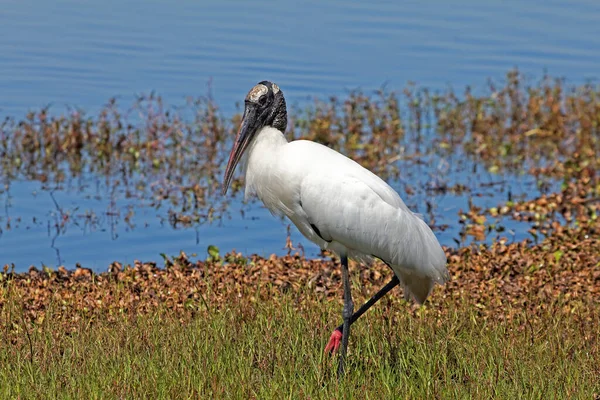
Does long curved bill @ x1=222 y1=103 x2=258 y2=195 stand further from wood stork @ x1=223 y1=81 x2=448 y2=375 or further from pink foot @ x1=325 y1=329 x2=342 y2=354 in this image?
pink foot @ x1=325 y1=329 x2=342 y2=354

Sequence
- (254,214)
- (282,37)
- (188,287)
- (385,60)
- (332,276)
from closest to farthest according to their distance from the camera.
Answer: (188,287) < (332,276) < (254,214) < (385,60) < (282,37)

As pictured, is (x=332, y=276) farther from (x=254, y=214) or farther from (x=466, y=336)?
(x=254, y=214)

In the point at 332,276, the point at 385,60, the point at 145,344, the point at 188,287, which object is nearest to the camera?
the point at 145,344

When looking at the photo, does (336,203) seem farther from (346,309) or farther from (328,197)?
(346,309)

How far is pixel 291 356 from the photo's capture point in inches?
245

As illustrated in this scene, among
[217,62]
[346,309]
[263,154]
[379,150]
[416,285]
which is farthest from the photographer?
[217,62]

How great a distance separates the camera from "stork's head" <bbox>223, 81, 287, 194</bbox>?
6301 mm

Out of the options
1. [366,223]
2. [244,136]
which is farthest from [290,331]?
[244,136]

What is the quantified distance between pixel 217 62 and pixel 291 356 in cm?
971

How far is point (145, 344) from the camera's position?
255 inches

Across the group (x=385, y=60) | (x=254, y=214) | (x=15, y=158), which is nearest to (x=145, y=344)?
(x=254, y=214)

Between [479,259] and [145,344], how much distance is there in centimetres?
304

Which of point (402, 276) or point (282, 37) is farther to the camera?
point (282, 37)

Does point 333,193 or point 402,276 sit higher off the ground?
point 333,193
